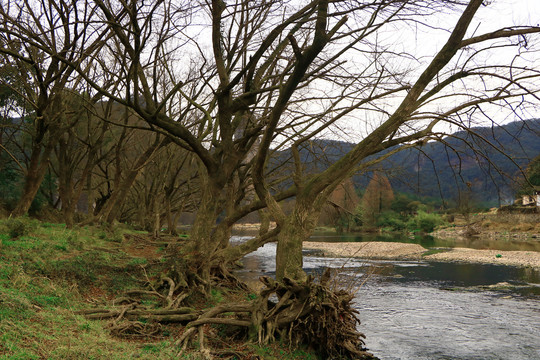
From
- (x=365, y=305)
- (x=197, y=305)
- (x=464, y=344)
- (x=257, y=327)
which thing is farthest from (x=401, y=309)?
(x=257, y=327)

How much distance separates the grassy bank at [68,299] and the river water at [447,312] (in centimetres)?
327

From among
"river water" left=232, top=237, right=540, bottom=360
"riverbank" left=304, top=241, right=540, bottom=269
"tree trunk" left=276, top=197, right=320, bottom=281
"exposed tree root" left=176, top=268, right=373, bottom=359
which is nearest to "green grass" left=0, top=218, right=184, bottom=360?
"exposed tree root" left=176, top=268, right=373, bottom=359

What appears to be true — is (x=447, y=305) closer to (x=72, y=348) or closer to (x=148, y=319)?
(x=148, y=319)

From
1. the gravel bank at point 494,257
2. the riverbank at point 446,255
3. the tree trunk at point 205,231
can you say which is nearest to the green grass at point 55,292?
the tree trunk at point 205,231

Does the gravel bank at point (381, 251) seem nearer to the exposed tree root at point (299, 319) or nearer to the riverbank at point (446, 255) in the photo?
the riverbank at point (446, 255)

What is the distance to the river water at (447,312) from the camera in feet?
31.9

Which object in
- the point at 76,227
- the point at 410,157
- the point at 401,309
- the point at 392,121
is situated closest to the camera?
the point at 392,121

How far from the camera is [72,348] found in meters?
5.34

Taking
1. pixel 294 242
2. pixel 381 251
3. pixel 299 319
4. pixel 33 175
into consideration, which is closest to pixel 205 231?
pixel 294 242

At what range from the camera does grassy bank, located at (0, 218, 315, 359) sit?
5.57 metres

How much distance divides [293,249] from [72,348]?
3994 mm

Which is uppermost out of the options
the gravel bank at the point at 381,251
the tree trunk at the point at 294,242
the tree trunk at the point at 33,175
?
the tree trunk at the point at 33,175

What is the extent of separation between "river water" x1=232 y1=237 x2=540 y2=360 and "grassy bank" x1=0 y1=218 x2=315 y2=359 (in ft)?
10.7

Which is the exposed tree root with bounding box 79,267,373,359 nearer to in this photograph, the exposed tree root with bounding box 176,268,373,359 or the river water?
the exposed tree root with bounding box 176,268,373,359
